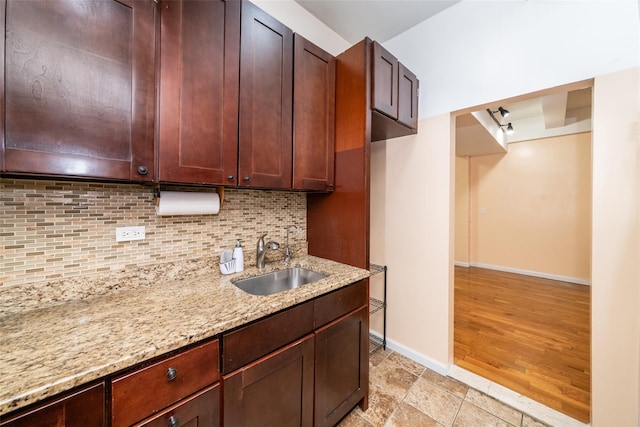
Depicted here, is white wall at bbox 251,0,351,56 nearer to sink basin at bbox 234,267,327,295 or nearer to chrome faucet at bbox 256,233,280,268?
chrome faucet at bbox 256,233,280,268

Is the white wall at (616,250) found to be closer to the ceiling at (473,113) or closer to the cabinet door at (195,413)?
the ceiling at (473,113)

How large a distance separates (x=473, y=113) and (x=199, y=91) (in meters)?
2.72

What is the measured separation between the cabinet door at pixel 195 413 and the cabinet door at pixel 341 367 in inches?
20.9

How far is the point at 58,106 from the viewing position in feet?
2.91

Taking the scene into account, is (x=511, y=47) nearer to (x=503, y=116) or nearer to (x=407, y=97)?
(x=407, y=97)

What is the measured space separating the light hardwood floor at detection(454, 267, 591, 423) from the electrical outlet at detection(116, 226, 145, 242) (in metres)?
2.58

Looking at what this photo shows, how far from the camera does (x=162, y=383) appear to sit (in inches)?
32.0

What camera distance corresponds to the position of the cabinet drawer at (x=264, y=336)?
0.97 meters

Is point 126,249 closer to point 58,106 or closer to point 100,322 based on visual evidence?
point 100,322

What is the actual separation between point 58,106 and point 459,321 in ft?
11.9

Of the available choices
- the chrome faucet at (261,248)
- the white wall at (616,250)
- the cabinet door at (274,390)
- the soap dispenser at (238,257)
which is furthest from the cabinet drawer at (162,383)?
the white wall at (616,250)

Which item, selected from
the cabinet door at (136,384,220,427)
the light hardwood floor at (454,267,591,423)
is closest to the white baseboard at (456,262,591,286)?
the light hardwood floor at (454,267,591,423)

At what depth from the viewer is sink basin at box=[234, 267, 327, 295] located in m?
1.57

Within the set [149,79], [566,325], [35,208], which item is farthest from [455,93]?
[566,325]
